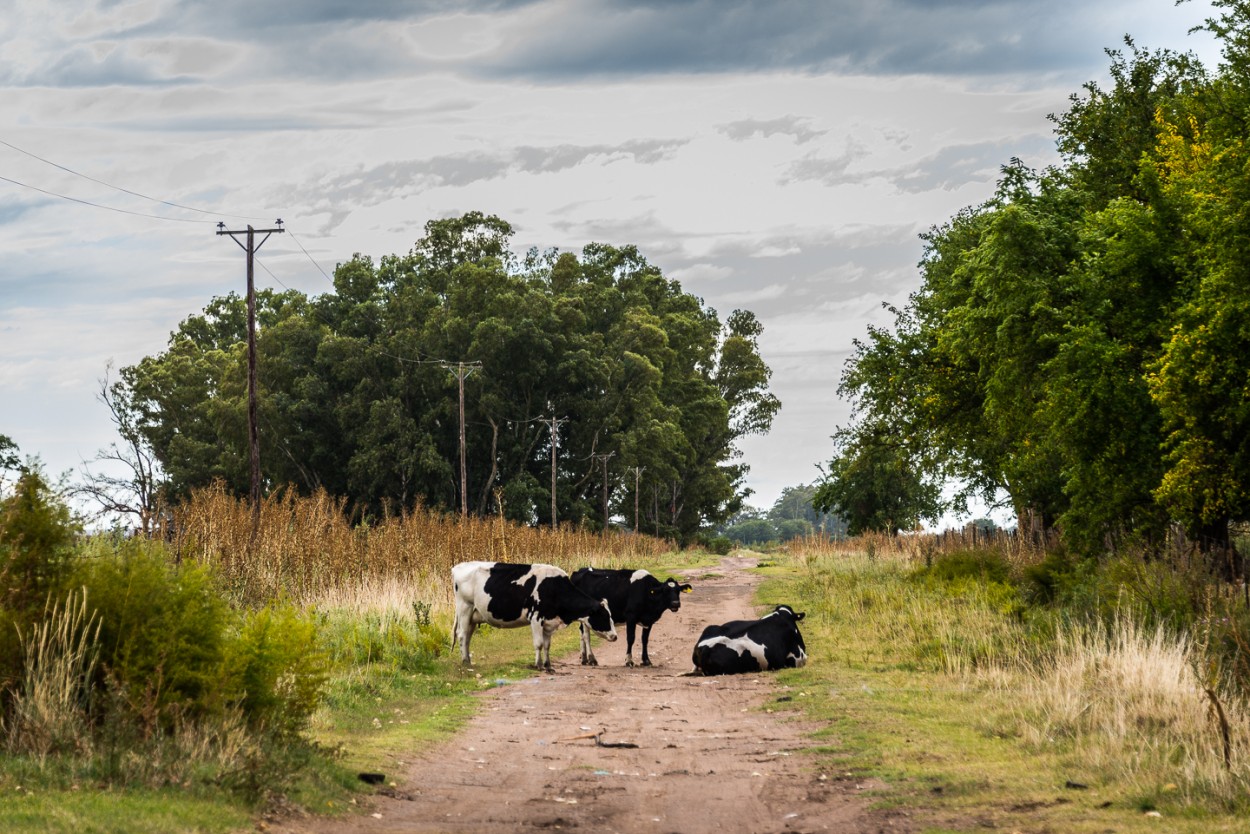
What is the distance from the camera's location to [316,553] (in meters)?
24.8

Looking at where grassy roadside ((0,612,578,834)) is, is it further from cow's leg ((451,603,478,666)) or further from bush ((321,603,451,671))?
cow's leg ((451,603,478,666))

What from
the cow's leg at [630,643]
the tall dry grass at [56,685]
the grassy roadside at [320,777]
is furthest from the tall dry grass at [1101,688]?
the tall dry grass at [56,685]

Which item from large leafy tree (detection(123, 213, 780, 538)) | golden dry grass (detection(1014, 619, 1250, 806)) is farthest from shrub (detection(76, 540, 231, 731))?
large leafy tree (detection(123, 213, 780, 538))

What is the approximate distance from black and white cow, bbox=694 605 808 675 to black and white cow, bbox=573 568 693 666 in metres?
1.72

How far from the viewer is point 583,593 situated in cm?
2167

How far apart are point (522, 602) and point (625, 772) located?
9276 millimetres

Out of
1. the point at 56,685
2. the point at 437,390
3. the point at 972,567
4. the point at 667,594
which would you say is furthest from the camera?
the point at 437,390

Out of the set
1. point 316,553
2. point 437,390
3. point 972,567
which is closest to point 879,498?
point 437,390

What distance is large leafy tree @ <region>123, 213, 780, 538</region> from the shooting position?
225ft

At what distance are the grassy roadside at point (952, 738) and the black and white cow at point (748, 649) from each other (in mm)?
486

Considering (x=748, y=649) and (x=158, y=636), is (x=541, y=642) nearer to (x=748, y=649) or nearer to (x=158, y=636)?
(x=748, y=649)

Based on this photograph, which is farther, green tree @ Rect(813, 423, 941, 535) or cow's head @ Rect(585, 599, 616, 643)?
green tree @ Rect(813, 423, 941, 535)

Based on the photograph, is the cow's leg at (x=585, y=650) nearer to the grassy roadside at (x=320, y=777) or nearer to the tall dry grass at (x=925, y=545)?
the grassy roadside at (x=320, y=777)

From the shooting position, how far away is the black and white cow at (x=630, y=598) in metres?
21.2
